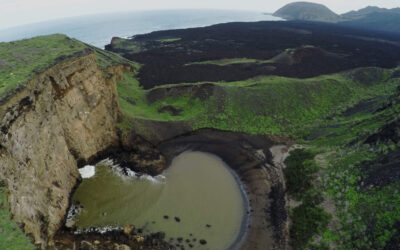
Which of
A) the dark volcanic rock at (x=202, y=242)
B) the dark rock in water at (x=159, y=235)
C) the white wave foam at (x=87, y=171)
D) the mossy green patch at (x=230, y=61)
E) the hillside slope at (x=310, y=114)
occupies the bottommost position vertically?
the dark volcanic rock at (x=202, y=242)

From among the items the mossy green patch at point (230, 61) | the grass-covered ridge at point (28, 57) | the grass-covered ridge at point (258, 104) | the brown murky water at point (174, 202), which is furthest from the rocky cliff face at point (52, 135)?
the mossy green patch at point (230, 61)

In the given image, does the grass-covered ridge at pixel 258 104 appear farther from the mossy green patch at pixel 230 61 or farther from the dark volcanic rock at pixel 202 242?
the dark volcanic rock at pixel 202 242

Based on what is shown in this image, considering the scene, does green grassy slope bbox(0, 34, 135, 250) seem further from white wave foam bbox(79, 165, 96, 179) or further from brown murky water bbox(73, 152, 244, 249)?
white wave foam bbox(79, 165, 96, 179)

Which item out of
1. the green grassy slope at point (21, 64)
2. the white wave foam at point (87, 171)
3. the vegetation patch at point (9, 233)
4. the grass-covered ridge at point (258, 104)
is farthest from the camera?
the grass-covered ridge at point (258, 104)

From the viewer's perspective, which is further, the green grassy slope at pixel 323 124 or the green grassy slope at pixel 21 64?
the green grassy slope at pixel 323 124

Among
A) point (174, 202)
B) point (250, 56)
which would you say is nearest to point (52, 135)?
point (174, 202)

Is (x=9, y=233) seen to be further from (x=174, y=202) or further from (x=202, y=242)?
(x=174, y=202)

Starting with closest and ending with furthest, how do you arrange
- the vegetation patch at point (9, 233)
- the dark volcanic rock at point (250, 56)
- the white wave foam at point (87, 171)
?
the vegetation patch at point (9, 233)
the white wave foam at point (87, 171)
the dark volcanic rock at point (250, 56)
